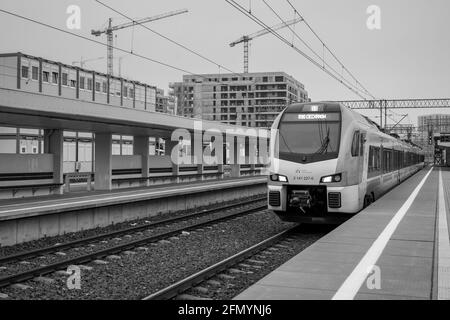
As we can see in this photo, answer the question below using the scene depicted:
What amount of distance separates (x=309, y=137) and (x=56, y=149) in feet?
39.9

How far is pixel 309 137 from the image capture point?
11656 mm

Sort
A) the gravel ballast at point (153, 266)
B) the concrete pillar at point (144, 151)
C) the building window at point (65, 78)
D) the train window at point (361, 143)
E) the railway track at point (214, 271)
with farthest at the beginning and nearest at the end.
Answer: the building window at point (65, 78)
the concrete pillar at point (144, 151)
the train window at point (361, 143)
the gravel ballast at point (153, 266)
the railway track at point (214, 271)

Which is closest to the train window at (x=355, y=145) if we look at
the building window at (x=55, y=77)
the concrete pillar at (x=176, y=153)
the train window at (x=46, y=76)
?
the concrete pillar at (x=176, y=153)

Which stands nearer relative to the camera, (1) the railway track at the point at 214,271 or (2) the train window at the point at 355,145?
(1) the railway track at the point at 214,271

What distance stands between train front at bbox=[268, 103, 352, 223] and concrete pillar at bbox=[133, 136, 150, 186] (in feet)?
48.7

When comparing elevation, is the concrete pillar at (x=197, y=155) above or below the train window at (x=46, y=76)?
below

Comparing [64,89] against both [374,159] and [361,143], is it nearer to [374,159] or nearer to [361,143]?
[374,159]

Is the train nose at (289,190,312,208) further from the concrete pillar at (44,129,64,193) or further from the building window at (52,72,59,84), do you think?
the building window at (52,72,59,84)

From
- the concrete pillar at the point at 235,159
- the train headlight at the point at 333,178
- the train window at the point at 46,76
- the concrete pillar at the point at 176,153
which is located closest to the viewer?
the train headlight at the point at 333,178

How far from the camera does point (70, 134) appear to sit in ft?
107

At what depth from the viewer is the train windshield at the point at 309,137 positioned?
11.4 meters

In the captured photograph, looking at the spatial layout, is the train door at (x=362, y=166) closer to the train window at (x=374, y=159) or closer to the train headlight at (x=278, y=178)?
the train window at (x=374, y=159)
